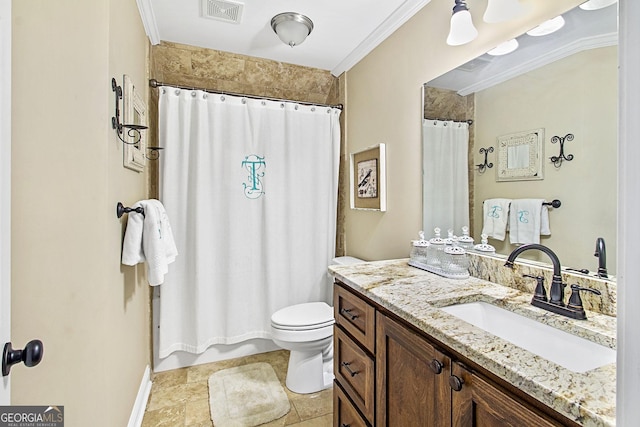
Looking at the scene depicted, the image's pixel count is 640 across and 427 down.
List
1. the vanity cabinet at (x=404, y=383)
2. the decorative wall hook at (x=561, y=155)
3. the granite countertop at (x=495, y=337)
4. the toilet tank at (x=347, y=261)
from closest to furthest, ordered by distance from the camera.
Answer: the granite countertop at (x=495, y=337), the vanity cabinet at (x=404, y=383), the decorative wall hook at (x=561, y=155), the toilet tank at (x=347, y=261)

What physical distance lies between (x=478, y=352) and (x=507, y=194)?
882 millimetres

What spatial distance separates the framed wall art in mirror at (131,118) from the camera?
4.73ft

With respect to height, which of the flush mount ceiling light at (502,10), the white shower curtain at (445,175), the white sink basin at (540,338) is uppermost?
the flush mount ceiling light at (502,10)

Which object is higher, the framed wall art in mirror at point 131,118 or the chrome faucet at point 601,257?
the framed wall art in mirror at point 131,118

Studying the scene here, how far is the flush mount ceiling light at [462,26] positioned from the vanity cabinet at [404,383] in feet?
4.16

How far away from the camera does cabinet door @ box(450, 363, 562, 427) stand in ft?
2.01

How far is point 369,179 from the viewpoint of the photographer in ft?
7.61

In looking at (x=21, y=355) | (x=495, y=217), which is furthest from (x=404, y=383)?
(x=21, y=355)

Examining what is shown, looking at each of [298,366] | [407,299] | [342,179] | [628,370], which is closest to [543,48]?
[407,299]

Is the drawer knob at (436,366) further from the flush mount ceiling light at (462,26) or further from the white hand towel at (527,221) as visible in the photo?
the flush mount ceiling light at (462,26)

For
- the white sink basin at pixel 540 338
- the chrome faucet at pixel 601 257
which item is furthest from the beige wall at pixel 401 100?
the chrome faucet at pixel 601 257

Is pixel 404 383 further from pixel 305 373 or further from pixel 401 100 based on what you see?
pixel 401 100

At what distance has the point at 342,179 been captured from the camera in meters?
2.78

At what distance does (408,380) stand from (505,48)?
1.37m
